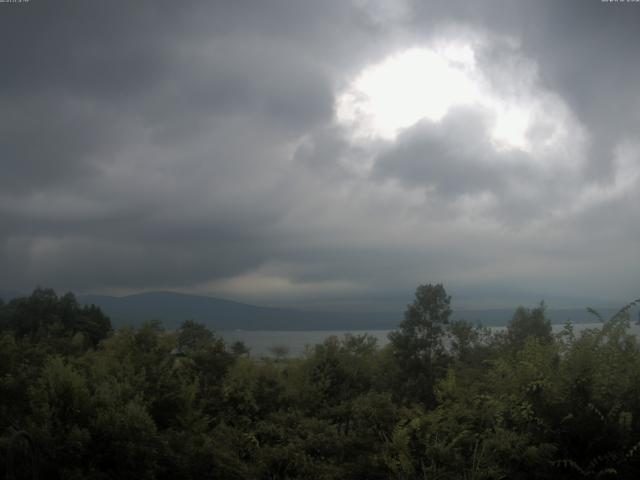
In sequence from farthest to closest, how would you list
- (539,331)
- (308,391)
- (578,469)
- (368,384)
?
(539,331) → (368,384) → (308,391) → (578,469)

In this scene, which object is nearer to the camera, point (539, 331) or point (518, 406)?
point (518, 406)

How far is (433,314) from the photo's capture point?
2233cm

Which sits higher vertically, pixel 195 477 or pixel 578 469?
pixel 578 469

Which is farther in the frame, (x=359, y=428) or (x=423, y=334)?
(x=423, y=334)

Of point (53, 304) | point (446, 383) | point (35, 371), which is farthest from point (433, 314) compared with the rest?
point (53, 304)

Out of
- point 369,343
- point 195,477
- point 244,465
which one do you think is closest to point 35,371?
point 195,477

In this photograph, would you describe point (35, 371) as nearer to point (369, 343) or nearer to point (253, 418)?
point (253, 418)

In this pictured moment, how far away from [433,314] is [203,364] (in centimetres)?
1178

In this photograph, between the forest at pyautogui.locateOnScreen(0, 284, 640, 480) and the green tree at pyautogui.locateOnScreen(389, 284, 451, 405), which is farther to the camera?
the green tree at pyautogui.locateOnScreen(389, 284, 451, 405)

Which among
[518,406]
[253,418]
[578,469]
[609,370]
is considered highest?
[609,370]

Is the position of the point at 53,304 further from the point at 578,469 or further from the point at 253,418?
the point at 578,469

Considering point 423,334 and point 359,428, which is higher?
point 423,334

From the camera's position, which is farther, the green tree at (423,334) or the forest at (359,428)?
the green tree at (423,334)

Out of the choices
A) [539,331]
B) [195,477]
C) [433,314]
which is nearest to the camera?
[195,477]
